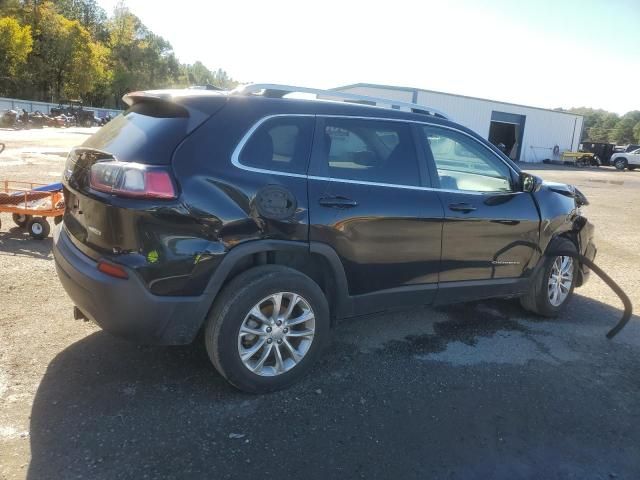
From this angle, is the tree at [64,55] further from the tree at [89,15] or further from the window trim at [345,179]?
the window trim at [345,179]

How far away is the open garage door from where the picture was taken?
41.8 m

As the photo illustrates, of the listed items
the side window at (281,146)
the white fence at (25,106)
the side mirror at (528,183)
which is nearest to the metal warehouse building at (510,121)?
the white fence at (25,106)

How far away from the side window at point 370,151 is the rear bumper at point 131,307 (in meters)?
1.29

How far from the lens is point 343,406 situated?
334cm

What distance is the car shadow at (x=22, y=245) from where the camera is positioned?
19.6ft

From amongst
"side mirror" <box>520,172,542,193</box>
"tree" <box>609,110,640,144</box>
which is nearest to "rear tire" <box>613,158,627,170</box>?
"side mirror" <box>520,172,542,193</box>

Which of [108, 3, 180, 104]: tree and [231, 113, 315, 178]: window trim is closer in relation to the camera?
[231, 113, 315, 178]: window trim

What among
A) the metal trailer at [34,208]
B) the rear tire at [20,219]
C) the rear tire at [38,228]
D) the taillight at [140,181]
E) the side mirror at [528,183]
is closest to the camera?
the taillight at [140,181]

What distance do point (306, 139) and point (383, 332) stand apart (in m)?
1.91

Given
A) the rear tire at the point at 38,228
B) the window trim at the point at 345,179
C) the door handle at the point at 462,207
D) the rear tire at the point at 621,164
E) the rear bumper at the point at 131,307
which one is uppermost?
the window trim at the point at 345,179

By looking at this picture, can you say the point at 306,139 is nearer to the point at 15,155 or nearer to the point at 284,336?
the point at 284,336

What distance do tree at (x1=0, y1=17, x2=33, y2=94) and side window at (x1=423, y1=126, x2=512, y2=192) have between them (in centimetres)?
6121

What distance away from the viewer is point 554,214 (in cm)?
479

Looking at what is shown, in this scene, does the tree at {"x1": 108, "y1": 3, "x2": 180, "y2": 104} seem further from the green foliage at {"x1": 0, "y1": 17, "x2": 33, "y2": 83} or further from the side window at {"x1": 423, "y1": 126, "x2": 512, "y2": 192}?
the side window at {"x1": 423, "y1": 126, "x2": 512, "y2": 192}
